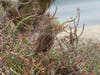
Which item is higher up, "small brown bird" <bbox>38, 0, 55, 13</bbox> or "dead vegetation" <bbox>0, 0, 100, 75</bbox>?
"dead vegetation" <bbox>0, 0, 100, 75</bbox>

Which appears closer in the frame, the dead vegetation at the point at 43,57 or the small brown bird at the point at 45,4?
the dead vegetation at the point at 43,57

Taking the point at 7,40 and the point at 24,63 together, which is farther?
the point at 7,40

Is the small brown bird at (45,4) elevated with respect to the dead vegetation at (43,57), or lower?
lower

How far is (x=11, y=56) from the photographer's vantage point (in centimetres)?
230

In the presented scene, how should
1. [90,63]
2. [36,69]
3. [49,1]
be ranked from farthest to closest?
[49,1], [90,63], [36,69]

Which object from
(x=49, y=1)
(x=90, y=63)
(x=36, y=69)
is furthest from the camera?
(x=49, y=1)

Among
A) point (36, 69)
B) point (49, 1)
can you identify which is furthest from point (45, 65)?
point (49, 1)

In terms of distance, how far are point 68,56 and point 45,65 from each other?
148 mm

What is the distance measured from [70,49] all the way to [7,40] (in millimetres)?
336

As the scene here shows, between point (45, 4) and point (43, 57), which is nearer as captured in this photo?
point (43, 57)

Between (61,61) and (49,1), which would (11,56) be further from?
(49,1)

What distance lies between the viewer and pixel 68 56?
89.7 inches

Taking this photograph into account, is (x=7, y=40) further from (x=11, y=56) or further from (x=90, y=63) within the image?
(x=90, y=63)

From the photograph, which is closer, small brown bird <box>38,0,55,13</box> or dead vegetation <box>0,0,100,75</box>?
dead vegetation <box>0,0,100,75</box>
